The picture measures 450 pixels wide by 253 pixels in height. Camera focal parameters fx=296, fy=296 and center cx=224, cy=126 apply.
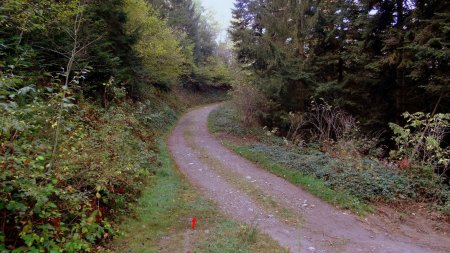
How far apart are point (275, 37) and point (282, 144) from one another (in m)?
6.35

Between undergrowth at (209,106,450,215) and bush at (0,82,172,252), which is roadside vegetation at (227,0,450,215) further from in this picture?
bush at (0,82,172,252)

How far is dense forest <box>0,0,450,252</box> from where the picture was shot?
A: 15.2ft

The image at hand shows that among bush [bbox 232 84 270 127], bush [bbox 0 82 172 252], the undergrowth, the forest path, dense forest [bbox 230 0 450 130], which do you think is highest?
dense forest [bbox 230 0 450 130]

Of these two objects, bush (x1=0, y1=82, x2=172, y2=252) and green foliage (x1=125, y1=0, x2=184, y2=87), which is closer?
bush (x1=0, y1=82, x2=172, y2=252)

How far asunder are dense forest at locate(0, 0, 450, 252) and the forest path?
774mm

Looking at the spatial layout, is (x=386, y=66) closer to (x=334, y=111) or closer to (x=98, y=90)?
(x=334, y=111)

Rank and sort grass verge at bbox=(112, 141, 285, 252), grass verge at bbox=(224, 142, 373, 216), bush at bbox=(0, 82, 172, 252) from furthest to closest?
1. grass verge at bbox=(224, 142, 373, 216)
2. grass verge at bbox=(112, 141, 285, 252)
3. bush at bbox=(0, 82, 172, 252)

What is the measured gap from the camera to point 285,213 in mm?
7375

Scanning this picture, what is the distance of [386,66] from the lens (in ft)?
42.8

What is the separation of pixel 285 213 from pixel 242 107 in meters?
10.4

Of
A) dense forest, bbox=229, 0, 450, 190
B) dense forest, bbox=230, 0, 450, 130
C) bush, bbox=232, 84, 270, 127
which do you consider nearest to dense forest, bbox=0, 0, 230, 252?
bush, bbox=232, 84, 270, 127

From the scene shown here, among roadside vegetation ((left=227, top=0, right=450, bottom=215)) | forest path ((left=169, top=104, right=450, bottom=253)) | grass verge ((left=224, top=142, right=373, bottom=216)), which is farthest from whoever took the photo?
roadside vegetation ((left=227, top=0, right=450, bottom=215))

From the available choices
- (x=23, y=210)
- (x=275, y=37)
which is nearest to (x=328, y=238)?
(x=23, y=210)

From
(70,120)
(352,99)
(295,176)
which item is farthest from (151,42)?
(295,176)
